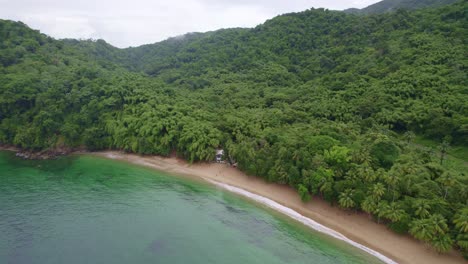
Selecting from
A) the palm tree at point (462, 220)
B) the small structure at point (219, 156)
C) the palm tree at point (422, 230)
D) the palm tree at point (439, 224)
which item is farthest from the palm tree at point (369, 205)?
the small structure at point (219, 156)

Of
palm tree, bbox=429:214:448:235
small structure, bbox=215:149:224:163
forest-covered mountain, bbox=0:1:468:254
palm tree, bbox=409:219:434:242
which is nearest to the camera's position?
palm tree, bbox=429:214:448:235

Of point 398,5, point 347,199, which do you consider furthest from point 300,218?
point 398,5

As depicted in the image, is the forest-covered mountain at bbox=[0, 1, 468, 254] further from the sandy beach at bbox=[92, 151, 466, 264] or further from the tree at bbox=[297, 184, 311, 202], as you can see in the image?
the sandy beach at bbox=[92, 151, 466, 264]

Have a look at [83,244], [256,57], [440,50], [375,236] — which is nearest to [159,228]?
[83,244]

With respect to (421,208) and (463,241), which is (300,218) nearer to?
(421,208)

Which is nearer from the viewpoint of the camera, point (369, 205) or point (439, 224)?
point (439, 224)

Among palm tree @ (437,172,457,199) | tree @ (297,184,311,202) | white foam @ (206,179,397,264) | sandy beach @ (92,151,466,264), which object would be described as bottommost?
white foam @ (206,179,397,264)

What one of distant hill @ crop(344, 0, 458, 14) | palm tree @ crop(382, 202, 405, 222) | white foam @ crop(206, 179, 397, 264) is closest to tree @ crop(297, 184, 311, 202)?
white foam @ crop(206, 179, 397, 264)

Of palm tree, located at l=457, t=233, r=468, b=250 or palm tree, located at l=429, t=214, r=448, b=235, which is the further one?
palm tree, located at l=429, t=214, r=448, b=235

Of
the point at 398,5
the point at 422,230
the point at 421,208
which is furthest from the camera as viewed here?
the point at 398,5
